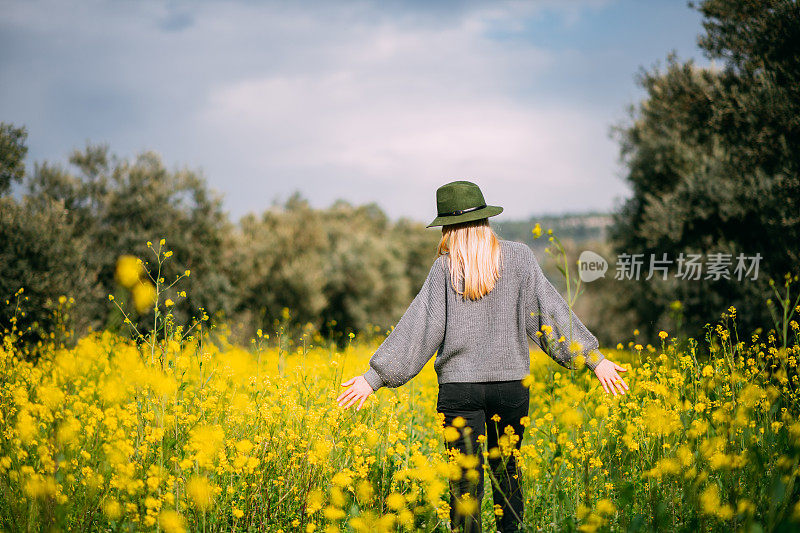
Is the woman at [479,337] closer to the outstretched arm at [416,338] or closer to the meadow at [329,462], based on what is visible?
the outstretched arm at [416,338]

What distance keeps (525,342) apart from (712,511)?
1.15m

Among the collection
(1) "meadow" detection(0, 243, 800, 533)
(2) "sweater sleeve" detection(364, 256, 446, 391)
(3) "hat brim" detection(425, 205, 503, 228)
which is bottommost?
(1) "meadow" detection(0, 243, 800, 533)

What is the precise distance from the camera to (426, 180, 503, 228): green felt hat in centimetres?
287

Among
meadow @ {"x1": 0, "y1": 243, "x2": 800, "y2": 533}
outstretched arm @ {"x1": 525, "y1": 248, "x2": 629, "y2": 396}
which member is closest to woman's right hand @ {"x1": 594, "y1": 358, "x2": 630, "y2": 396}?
outstretched arm @ {"x1": 525, "y1": 248, "x2": 629, "y2": 396}

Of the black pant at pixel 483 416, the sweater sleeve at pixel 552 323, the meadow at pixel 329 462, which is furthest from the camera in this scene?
the sweater sleeve at pixel 552 323

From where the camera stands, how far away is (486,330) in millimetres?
2848

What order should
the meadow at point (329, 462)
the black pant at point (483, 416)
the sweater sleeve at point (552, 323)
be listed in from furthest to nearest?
the sweater sleeve at point (552, 323) → the black pant at point (483, 416) → the meadow at point (329, 462)

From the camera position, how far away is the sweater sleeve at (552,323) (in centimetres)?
290

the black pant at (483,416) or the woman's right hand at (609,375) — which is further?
the woman's right hand at (609,375)

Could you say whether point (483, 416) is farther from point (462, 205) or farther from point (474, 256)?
point (462, 205)

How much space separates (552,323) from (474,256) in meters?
0.59

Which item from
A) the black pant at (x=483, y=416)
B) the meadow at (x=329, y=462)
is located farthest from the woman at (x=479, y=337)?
the meadow at (x=329, y=462)

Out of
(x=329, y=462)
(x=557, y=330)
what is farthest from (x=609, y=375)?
(x=329, y=462)

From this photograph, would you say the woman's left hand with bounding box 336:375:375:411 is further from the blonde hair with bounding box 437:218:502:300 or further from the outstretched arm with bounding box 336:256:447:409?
the blonde hair with bounding box 437:218:502:300
